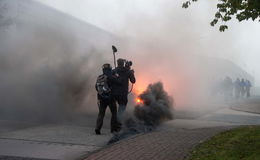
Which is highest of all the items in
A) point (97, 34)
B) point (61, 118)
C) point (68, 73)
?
point (97, 34)

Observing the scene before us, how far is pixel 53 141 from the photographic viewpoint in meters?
8.66

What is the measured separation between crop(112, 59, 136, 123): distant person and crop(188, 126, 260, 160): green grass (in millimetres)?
2139

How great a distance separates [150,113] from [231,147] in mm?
3626

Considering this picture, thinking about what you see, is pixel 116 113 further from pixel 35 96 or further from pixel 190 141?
pixel 35 96

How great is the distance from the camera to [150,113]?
37.8 ft

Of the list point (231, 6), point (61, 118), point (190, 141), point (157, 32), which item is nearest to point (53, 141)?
point (190, 141)

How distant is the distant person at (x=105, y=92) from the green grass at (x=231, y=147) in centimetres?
226

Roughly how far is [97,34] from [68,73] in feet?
18.0

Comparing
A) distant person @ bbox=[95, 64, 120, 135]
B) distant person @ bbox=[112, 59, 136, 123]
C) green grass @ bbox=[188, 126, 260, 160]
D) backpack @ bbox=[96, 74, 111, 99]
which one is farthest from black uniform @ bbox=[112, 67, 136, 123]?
green grass @ bbox=[188, 126, 260, 160]

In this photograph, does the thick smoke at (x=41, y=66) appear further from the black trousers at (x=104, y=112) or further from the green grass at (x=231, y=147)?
the green grass at (x=231, y=147)

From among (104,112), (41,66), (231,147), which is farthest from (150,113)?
(41,66)

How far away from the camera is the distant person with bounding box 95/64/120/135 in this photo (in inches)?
389

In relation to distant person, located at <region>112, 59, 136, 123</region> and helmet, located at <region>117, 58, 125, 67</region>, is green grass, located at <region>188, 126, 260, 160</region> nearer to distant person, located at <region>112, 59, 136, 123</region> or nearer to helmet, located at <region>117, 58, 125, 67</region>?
distant person, located at <region>112, 59, 136, 123</region>

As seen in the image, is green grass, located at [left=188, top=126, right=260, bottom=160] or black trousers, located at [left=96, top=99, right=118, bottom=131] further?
black trousers, located at [left=96, top=99, right=118, bottom=131]
